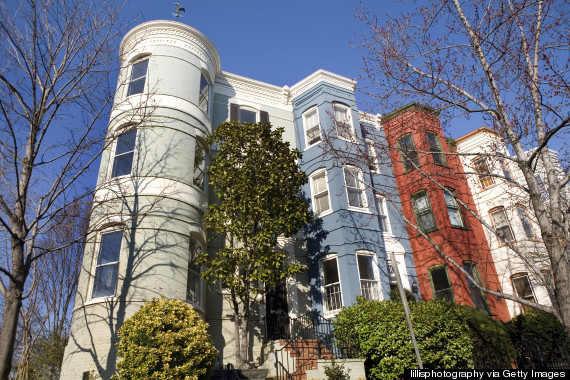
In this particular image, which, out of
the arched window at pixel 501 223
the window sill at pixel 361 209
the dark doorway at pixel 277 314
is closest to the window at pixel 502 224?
the arched window at pixel 501 223

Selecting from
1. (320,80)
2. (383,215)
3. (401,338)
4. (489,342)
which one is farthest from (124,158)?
(489,342)

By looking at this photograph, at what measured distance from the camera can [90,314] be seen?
31.8 ft

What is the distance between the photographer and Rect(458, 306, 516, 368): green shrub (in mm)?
10859

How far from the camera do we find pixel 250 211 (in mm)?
11102

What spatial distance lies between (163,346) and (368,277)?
311 inches

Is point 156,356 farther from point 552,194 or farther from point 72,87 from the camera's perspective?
point 552,194

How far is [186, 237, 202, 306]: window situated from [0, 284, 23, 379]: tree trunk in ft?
16.2

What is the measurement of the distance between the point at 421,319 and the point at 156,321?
21.5ft

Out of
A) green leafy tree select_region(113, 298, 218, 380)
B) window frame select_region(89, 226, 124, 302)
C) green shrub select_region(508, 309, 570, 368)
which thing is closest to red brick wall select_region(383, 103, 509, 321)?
green shrub select_region(508, 309, 570, 368)

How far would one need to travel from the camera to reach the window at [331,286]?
1284cm

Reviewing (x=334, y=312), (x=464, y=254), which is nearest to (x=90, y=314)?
(x=334, y=312)

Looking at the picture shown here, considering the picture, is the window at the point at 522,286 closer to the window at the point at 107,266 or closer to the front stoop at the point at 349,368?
the front stoop at the point at 349,368

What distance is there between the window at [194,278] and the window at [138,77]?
5.96 m

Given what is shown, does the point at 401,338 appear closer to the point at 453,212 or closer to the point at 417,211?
the point at 417,211
